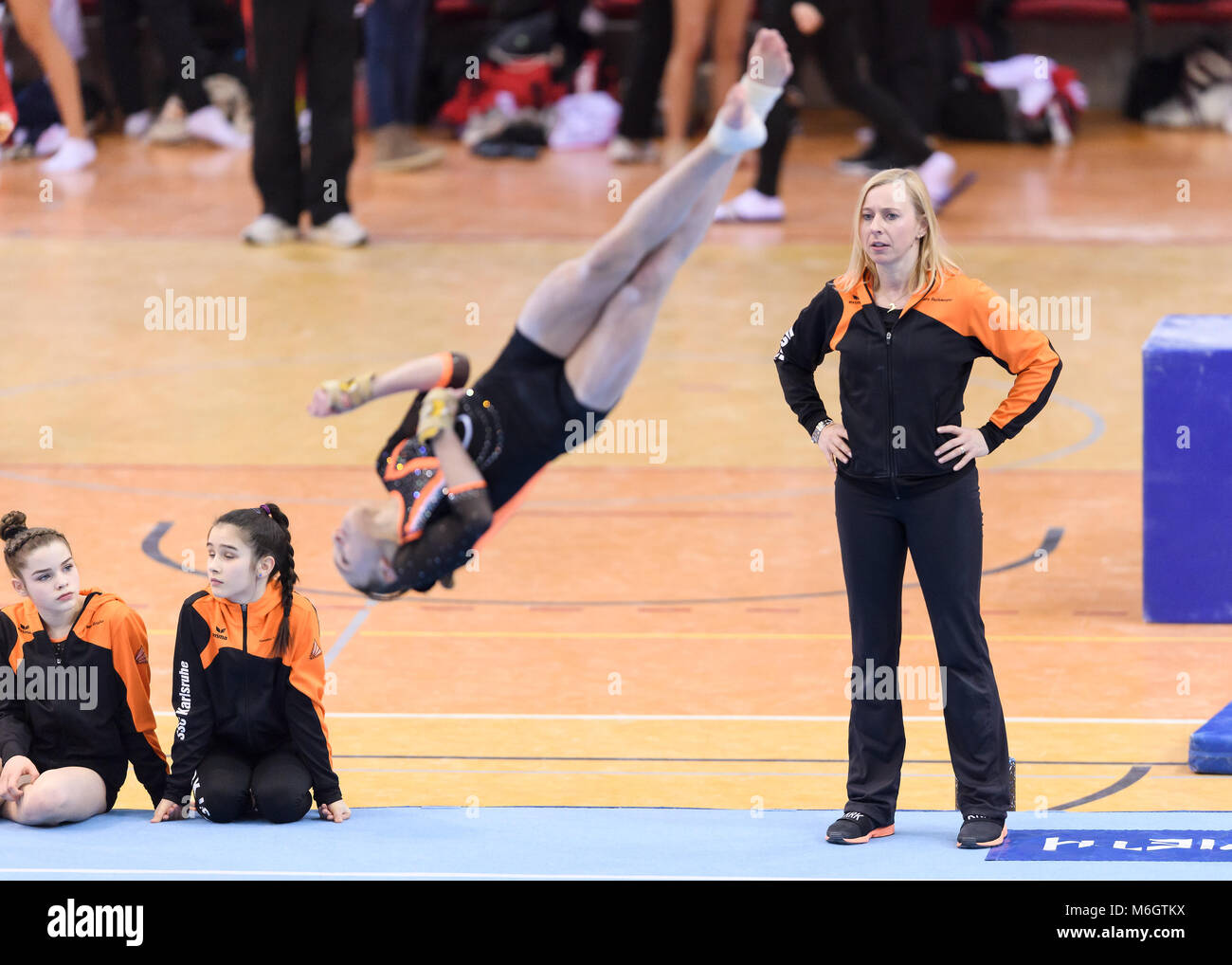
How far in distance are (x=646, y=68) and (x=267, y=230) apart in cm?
322

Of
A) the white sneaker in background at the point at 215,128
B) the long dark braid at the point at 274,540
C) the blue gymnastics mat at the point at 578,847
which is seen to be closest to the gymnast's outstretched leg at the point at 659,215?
the long dark braid at the point at 274,540

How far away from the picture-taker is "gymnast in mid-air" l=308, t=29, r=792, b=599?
436cm

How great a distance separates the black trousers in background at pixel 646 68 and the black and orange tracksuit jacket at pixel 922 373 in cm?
891

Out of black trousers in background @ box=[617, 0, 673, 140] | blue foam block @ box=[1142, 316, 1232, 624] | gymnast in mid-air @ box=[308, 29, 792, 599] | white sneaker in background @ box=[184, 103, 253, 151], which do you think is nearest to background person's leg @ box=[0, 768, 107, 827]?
gymnast in mid-air @ box=[308, 29, 792, 599]

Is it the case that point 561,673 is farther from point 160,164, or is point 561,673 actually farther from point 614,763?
point 160,164

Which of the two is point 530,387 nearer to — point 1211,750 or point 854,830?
A: point 854,830

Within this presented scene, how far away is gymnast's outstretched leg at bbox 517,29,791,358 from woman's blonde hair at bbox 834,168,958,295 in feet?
1.07

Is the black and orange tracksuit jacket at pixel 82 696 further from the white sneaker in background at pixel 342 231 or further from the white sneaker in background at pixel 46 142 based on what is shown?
the white sneaker in background at pixel 46 142

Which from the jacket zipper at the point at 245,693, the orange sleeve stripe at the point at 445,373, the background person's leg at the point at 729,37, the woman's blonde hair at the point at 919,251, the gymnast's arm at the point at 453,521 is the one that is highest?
the woman's blonde hair at the point at 919,251

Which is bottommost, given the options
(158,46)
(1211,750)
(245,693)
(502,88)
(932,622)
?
(502,88)

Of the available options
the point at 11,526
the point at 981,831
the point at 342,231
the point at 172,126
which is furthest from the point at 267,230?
the point at 981,831

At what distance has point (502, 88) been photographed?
15.2 metres

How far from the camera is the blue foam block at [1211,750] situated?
5.47 metres
